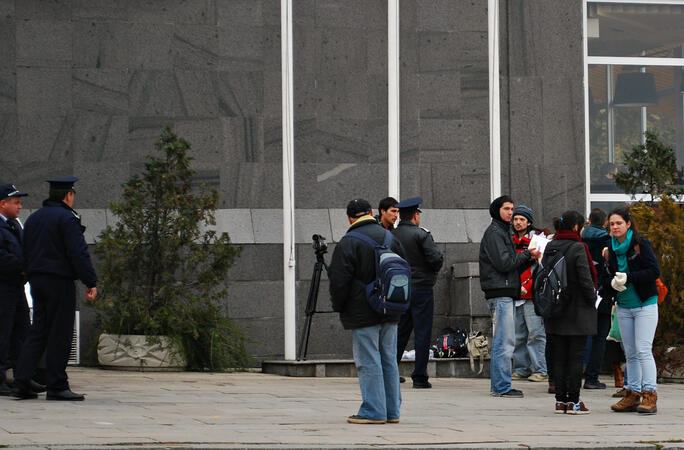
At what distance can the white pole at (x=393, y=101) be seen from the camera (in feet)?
53.8

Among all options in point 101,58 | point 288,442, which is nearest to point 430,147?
point 101,58

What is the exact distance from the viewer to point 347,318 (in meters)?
9.46

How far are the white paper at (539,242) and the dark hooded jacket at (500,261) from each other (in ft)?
0.71

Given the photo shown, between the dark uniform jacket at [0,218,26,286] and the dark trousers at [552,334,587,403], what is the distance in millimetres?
4712

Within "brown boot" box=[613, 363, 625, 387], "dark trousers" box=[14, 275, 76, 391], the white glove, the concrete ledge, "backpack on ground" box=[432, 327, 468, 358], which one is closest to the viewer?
the white glove

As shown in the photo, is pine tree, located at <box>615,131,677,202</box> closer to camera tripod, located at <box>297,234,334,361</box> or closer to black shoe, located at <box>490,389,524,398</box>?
camera tripod, located at <box>297,234,334,361</box>

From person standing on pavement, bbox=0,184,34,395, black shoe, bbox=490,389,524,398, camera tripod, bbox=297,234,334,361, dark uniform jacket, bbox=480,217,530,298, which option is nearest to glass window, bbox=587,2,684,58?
camera tripod, bbox=297,234,334,361

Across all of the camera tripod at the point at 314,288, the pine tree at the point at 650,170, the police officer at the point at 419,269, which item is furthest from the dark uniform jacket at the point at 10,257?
Result: the pine tree at the point at 650,170

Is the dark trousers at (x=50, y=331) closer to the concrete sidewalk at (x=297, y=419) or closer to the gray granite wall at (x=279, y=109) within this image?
the concrete sidewalk at (x=297, y=419)

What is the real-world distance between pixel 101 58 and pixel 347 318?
295 inches

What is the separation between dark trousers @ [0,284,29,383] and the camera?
11109mm

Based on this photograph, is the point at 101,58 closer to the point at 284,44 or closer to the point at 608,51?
the point at 284,44

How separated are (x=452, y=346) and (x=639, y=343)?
16.5 ft

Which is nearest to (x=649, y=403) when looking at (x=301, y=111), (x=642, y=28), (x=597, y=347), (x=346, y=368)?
(x=597, y=347)
